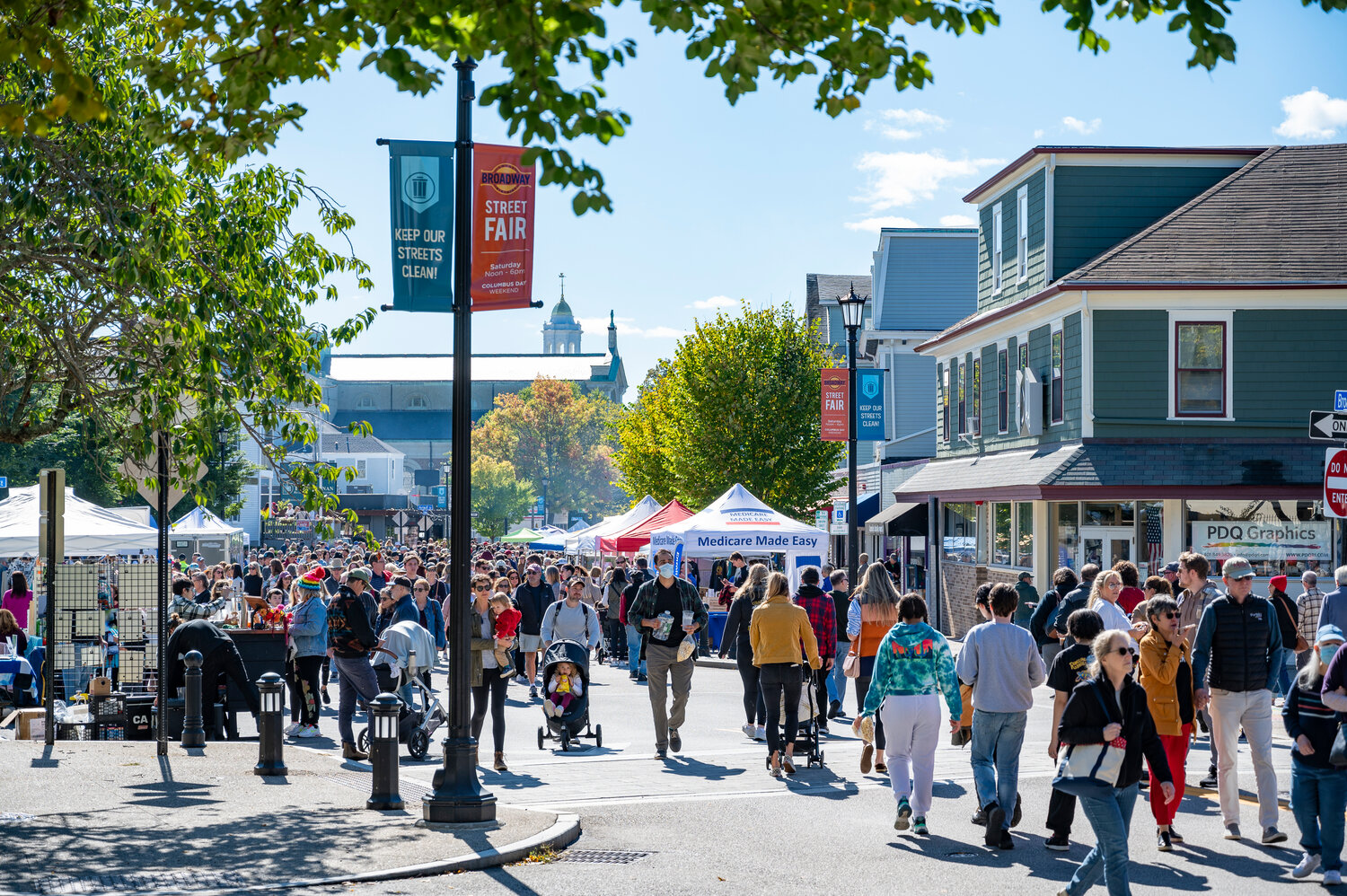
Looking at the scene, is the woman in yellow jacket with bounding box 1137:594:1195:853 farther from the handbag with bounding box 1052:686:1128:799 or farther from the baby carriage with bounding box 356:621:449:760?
the baby carriage with bounding box 356:621:449:760

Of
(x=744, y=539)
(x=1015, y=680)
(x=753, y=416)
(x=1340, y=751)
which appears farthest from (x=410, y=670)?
(x=753, y=416)

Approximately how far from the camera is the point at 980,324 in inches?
1177

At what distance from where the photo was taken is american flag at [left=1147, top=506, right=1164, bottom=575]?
962 inches

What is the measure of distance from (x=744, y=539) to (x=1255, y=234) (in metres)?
10.8

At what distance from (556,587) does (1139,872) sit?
69.3 feet

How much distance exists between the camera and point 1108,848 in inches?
289

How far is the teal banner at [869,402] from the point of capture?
95.8ft

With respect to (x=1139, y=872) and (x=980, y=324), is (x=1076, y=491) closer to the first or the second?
(x=980, y=324)

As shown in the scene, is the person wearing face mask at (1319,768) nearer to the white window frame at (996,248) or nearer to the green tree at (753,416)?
the white window frame at (996,248)

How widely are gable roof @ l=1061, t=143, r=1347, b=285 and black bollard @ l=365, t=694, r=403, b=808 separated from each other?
17.2 m

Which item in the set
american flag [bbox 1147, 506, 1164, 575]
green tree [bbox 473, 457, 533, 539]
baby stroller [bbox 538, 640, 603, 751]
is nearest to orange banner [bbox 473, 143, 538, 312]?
baby stroller [bbox 538, 640, 603, 751]

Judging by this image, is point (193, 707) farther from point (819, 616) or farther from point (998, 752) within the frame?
point (998, 752)

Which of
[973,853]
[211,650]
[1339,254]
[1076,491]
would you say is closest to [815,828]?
[973,853]

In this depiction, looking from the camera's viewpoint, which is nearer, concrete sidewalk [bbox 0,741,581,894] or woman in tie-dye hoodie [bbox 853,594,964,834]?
concrete sidewalk [bbox 0,741,581,894]
